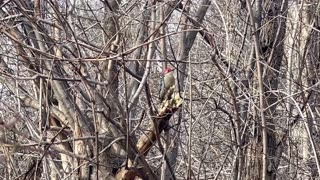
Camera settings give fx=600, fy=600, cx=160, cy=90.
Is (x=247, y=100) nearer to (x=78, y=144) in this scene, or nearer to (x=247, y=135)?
(x=247, y=135)

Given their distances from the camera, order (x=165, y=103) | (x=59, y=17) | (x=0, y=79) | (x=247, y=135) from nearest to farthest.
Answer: (x=59, y=17) < (x=165, y=103) < (x=0, y=79) < (x=247, y=135)

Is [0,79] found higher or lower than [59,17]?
lower

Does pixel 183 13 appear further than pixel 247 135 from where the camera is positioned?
No

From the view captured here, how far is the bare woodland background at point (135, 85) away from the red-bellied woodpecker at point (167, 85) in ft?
0.41

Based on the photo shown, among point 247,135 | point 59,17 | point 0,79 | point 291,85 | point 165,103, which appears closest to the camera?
point 59,17

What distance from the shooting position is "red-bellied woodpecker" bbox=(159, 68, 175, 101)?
4.75 meters

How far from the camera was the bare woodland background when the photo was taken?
4.30 m

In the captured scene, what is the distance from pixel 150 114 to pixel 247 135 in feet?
3.97

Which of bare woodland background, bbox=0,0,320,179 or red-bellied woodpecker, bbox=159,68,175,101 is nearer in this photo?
bare woodland background, bbox=0,0,320,179

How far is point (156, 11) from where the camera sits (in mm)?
4824

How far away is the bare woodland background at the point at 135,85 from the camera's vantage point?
4305mm

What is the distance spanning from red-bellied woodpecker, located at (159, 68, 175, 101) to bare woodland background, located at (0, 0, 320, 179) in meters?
0.13

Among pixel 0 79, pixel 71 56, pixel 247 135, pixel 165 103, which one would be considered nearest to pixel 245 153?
pixel 247 135

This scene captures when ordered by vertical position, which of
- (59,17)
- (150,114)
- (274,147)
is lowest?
(274,147)
